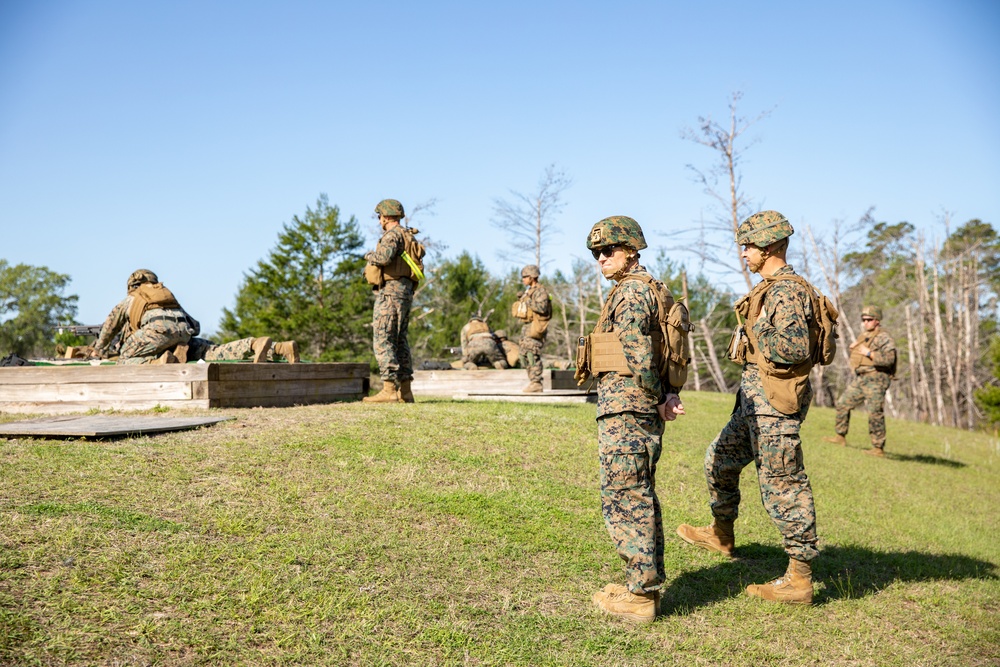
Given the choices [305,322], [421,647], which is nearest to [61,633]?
[421,647]

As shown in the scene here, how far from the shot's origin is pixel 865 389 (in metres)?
14.4

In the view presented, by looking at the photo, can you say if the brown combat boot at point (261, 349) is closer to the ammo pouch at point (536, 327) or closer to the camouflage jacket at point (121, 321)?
the camouflage jacket at point (121, 321)

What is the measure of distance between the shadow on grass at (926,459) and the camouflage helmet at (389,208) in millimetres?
10299

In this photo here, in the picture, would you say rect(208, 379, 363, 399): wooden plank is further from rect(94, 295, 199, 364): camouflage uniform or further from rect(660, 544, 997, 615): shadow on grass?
rect(660, 544, 997, 615): shadow on grass

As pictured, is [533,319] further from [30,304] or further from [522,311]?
[30,304]

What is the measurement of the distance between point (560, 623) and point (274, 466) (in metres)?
3.13

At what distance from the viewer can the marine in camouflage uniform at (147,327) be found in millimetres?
10867

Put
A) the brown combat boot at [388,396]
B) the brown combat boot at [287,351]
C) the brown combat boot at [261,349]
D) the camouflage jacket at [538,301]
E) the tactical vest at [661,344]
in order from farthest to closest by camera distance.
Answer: the camouflage jacket at [538,301] → the brown combat boot at [287,351] → the brown combat boot at [261,349] → the brown combat boot at [388,396] → the tactical vest at [661,344]

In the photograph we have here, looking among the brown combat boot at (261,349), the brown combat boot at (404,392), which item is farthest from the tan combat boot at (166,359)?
the brown combat boot at (404,392)

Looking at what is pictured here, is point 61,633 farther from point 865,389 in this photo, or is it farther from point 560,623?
point 865,389

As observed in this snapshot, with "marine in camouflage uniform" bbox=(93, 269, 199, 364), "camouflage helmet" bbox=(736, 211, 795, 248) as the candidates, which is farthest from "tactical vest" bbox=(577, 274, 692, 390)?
"marine in camouflage uniform" bbox=(93, 269, 199, 364)

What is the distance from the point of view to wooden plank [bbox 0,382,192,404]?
9.73 m

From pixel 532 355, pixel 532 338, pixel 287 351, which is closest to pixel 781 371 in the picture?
pixel 287 351

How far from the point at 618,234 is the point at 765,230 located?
1.36 m
